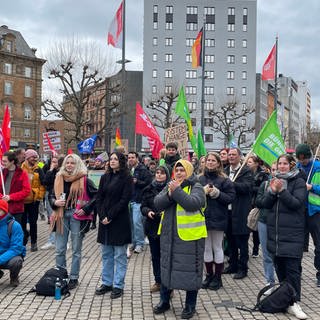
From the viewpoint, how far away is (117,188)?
6246 mm

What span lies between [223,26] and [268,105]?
1218 inches

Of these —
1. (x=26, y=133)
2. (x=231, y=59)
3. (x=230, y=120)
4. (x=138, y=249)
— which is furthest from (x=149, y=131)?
(x=26, y=133)

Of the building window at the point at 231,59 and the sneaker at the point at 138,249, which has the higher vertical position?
the building window at the point at 231,59

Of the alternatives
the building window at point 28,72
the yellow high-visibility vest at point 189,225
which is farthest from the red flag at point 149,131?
the building window at point 28,72

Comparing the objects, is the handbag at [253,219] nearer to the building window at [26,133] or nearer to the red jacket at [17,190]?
the red jacket at [17,190]

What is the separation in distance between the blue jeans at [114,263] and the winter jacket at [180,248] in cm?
102

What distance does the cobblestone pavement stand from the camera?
221 inches

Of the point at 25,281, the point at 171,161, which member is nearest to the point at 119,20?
the point at 171,161

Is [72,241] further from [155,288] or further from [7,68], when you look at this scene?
[7,68]

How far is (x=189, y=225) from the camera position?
5301 millimetres

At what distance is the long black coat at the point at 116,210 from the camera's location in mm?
6188

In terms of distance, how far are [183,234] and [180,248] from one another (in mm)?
165

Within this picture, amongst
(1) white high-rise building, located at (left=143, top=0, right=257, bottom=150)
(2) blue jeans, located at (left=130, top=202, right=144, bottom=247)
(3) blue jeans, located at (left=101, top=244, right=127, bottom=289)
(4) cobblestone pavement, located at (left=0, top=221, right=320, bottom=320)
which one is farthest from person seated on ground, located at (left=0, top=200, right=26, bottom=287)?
(1) white high-rise building, located at (left=143, top=0, right=257, bottom=150)

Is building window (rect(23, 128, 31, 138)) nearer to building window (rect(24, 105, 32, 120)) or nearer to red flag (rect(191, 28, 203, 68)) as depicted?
building window (rect(24, 105, 32, 120))
